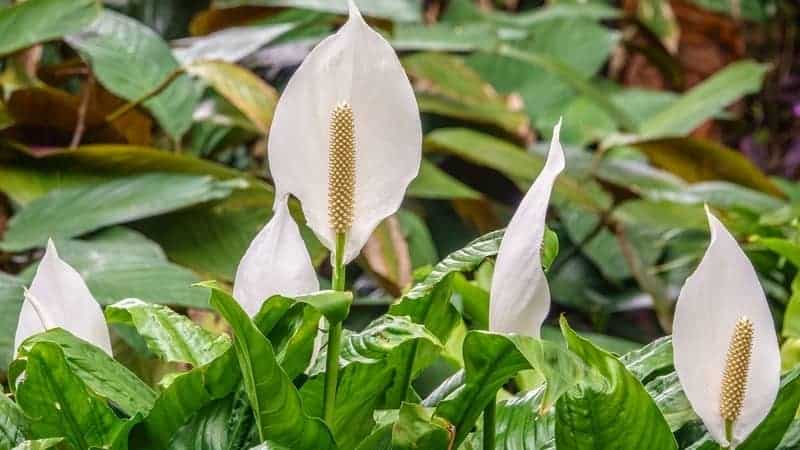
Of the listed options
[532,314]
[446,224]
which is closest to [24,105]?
[446,224]

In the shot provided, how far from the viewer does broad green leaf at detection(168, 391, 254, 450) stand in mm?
437

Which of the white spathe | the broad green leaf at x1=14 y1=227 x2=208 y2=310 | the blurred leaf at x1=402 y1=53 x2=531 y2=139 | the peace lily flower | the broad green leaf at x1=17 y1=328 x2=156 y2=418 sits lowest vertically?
the blurred leaf at x1=402 y1=53 x2=531 y2=139

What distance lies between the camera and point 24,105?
120cm

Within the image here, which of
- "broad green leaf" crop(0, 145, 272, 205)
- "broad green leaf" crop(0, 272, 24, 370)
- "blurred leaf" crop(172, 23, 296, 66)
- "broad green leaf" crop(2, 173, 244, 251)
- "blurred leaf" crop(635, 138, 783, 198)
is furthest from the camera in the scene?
"blurred leaf" crop(635, 138, 783, 198)

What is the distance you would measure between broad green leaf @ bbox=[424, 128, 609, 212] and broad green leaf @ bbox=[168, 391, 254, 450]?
0.98 m

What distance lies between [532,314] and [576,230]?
1.26 metres

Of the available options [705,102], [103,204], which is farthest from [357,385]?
[705,102]

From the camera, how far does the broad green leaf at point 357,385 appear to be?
450mm

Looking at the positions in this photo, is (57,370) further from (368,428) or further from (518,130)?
(518,130)

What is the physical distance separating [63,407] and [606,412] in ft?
0.63

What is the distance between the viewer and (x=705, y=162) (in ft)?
5.27

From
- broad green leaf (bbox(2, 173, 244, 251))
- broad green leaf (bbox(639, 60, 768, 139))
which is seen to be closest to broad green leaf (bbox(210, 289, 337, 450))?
broad green leaf (bbox(2, 173, 244, 251))

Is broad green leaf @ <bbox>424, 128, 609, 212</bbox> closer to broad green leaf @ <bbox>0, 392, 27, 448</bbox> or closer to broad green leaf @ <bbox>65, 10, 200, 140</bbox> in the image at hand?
broad green leaf @ <bbox>65, 10, 200, 140</bbox>

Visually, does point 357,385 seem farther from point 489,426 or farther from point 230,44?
point 230,44
